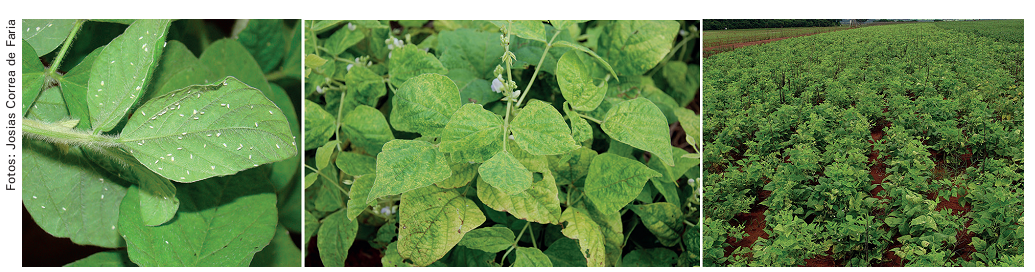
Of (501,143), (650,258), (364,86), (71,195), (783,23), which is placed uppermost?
(783,23)

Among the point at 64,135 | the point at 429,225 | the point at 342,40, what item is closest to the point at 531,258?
the point at 429,225

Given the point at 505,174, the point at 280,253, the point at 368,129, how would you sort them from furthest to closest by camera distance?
the point at 280,253 → the point at 368,129 → the point at 505,174

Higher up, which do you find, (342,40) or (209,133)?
(342,40)

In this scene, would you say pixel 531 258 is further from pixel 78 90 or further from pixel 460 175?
pixel 78 90

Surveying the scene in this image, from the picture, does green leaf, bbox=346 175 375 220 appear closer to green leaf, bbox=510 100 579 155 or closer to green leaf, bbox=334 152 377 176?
green leaf, bbox=334 152 377 176

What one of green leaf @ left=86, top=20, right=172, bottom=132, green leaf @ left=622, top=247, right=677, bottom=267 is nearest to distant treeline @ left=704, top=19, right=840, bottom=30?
green leaf @ left=622, top=247, right=677, bottom=267

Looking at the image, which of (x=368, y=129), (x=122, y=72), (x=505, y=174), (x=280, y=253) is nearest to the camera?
(x=505, y=174)
